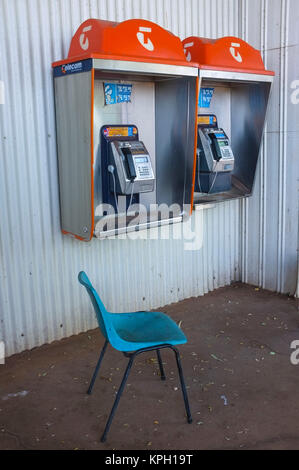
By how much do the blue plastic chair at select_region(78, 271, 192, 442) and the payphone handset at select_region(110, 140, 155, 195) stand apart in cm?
100

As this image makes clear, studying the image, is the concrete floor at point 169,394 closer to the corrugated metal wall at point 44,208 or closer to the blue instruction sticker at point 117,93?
the corrugated metal wall at point 44,208

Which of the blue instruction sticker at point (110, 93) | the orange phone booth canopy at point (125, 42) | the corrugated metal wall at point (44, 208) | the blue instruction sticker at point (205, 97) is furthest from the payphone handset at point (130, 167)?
the blue instruction sticker at point (205, 97)

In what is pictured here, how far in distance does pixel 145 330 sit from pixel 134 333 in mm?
63

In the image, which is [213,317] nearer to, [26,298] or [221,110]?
[26,298]

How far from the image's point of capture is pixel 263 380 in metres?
3.00

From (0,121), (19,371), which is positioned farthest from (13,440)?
(0,121)

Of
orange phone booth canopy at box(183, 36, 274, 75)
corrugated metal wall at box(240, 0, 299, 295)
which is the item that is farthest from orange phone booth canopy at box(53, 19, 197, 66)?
corrugated metal wall at box(240, 0, 299, 295)

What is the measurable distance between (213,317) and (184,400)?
1.45 m

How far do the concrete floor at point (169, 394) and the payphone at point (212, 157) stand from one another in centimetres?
112

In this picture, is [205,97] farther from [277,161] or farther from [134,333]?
[134,333]

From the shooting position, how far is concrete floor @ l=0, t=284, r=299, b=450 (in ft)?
8.03

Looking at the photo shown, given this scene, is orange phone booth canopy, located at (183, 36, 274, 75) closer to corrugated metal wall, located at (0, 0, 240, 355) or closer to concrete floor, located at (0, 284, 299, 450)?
corrugated metal wall, located at (0, 0, 240, 355)

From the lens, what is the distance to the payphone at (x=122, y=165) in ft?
11.2

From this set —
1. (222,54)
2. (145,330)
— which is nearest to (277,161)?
(222,54)
